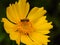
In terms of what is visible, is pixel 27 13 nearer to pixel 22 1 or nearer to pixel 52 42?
pixel 22 1

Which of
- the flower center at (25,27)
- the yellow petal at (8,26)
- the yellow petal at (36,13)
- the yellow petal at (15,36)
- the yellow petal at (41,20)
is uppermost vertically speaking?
the yellow petal at (36,13)

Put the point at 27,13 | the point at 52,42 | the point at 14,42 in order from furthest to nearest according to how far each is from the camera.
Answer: the point at 52,42 → the point at 27,13 → the point at 14,42

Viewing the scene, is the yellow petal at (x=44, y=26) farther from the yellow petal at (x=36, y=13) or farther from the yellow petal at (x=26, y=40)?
the yellow petal at (x=26, y=40)

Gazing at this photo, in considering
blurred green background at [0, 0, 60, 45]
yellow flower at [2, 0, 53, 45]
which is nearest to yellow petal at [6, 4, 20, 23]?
yellow flower at [2, 0, 53, 45]

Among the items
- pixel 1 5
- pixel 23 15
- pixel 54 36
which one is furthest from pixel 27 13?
pixel 54 36

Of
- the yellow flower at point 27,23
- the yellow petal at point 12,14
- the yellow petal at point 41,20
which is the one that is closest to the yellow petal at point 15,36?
the yellow flower at point 27,23

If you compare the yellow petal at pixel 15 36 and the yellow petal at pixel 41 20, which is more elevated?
the yellow petal at pixel 41 20

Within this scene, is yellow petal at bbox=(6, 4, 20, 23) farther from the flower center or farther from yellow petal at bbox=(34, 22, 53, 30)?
yellow petal at bbox=(34, 22, 53, 30)
